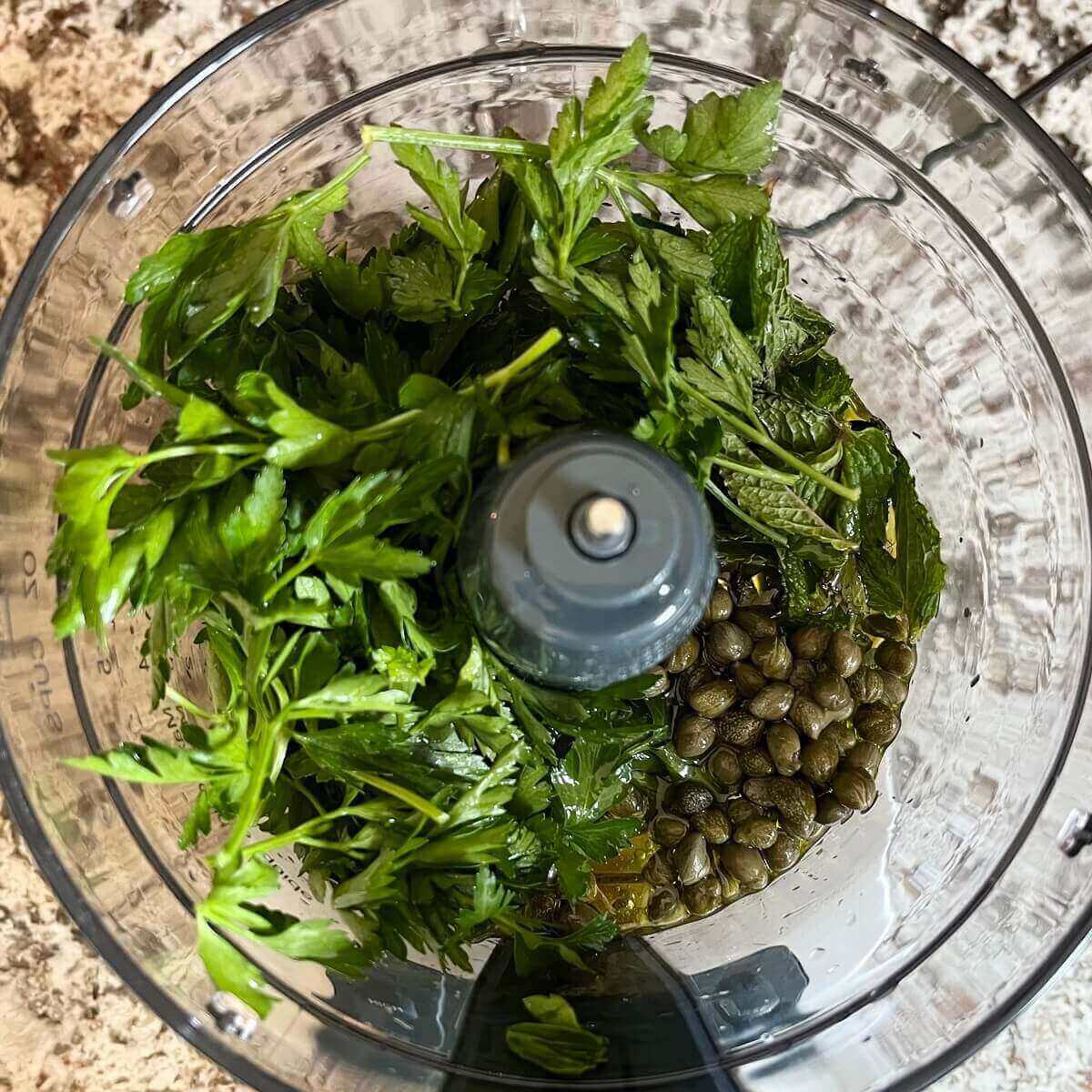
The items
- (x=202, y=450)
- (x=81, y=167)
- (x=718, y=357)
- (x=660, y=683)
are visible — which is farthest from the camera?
(x=81, y=167)

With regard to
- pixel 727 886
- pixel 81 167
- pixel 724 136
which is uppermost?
pixel 81 167

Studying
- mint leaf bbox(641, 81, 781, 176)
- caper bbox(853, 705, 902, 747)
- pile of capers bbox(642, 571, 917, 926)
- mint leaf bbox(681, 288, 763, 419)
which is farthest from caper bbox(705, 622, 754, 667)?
mint leaf bbox(641, 81, 781, 176)

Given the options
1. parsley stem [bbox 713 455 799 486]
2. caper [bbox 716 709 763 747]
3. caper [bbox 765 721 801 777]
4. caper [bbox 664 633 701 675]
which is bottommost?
caper [bbox 765 721 801 777]

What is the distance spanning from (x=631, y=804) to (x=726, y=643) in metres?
0.13

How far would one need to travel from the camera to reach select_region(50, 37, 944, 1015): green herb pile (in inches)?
18.6

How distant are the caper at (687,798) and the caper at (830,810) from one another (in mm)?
80

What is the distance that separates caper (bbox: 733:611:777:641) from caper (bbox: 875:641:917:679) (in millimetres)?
90

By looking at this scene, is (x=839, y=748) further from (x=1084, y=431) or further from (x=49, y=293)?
(x=49, y=293)

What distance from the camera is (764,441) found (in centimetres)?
57

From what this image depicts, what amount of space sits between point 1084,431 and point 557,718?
0.42 metres

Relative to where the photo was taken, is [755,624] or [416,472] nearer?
[416,472]

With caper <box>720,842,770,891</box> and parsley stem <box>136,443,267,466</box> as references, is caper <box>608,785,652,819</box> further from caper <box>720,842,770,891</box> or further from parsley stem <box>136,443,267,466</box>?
parsley stem <box>136,443,267,466</box>

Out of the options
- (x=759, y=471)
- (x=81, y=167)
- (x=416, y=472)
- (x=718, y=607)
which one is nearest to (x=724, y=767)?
(x=718, y=607)

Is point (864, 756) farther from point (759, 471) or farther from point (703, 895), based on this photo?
point (759, 471)
